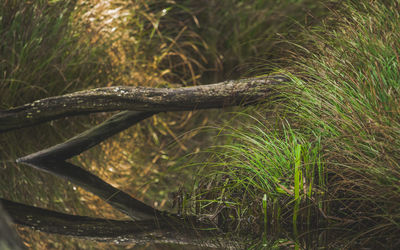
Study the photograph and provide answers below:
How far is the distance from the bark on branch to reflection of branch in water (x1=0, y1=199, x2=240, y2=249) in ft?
3.33

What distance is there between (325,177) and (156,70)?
3861 millimetres

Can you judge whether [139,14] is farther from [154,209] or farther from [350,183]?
[350,183]

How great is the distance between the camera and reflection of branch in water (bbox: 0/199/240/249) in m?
2.80

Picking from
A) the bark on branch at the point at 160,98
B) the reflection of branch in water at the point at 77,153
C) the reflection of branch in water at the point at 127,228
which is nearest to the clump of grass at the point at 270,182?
the reflection of branch in water at the point at 127,228

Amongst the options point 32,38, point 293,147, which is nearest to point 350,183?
point 293,147

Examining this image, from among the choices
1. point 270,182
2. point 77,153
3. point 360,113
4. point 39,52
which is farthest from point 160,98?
point 39,52

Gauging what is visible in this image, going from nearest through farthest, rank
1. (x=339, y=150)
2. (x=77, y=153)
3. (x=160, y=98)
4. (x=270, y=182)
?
(x=339, y=150)
(x=270, y=182)
(x=160, y=98)
(x=77, y=153)

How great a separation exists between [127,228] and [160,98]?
1216 millimetres

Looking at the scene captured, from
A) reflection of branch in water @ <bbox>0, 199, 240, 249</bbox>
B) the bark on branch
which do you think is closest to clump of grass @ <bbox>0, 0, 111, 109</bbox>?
the bark on branch

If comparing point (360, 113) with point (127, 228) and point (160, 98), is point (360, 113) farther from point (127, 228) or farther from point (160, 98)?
point (160, 98)

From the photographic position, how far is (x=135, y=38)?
649 centimetres

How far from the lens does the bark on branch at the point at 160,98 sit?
153 inches

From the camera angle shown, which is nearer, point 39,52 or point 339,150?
point 339,150

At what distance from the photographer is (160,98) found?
4.00 meters
